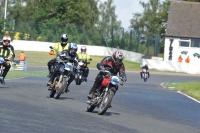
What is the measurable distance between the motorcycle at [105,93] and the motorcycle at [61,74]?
8.84 feet

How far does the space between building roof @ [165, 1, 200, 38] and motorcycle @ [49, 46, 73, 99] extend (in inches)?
2058

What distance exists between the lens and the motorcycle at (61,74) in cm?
1917

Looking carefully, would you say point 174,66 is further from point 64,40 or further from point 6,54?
point 64,40

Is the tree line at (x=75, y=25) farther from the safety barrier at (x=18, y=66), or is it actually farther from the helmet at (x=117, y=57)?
the helmet at (x=117, y=57)

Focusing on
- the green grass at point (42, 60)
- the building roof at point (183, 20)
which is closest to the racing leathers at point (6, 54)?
the green grass at point (42, 60)

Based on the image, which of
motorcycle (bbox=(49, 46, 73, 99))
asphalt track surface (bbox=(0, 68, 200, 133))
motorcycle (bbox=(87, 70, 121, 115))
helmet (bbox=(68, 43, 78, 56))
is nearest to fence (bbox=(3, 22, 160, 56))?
asphalt track surface (bbox=(0, 68, 200, 133))

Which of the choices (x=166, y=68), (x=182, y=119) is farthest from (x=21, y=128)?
(x=166, y=68)

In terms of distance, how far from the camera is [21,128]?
11633 mm

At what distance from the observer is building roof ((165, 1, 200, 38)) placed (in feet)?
236

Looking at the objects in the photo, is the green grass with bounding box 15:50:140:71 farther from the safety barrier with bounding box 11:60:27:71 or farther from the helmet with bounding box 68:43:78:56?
the helmet with bounding box 68:43:78:56

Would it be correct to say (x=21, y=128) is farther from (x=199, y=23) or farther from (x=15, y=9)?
(x=15, y=9)

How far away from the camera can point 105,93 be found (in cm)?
1578

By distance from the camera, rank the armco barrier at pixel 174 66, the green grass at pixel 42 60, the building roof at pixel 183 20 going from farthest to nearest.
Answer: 1. the building roof at pixel 183 20
2. the armco barrier at pixel 174 66
3. the green grass at pixel 42 60

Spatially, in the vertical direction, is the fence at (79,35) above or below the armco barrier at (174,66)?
above
